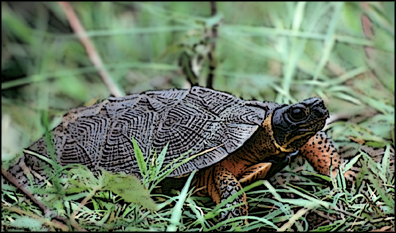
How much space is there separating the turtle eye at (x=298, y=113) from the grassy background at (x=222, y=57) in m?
0.55

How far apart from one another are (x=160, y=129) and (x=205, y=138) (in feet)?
0.58

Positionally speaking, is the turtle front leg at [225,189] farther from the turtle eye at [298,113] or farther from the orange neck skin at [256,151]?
the turtle eye at [298,113]

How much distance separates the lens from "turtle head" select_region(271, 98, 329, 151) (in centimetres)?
153

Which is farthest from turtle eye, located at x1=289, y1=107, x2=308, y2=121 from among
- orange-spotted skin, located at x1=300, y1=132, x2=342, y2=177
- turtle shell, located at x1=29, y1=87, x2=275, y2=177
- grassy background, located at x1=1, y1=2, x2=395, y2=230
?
grassy background, located at x1=1, y1=2, x2=395, y2=230

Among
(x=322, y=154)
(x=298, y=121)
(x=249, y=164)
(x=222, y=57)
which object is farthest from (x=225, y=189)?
(x=222, y=57)

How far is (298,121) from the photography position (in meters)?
1.55

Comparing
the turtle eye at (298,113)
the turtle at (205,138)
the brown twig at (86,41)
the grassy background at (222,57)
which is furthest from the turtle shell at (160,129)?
the brown twig at (86,41)

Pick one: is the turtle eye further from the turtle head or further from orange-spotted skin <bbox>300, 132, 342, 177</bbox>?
orange-spotted skin <bbox>300, 132, 342, 177</bbox>

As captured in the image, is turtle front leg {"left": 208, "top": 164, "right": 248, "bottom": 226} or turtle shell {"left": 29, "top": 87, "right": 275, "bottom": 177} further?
turtle shell {"left": 29, "top": 87, "right": 275, "bottom": 177}

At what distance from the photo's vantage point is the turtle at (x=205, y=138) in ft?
5.09

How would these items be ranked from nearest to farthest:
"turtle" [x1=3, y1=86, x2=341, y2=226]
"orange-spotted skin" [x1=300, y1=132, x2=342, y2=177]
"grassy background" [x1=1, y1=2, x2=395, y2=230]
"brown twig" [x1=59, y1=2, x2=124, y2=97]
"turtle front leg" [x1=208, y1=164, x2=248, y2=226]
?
1. "turtle front leg" [x1=208, y1=164, x2=248, y2=226]
2. "turtle" [x1=3, y1=86, x2=341, y2=226]
3. "orange-spotted skin" [x1=300, y1=132, x2=342, y2=177]
4. "grassy background" [x1=1, y1=2, x2=395, y2=230]
5. "brown twig" [x1=59, y1=2, x2=124, y2=97]

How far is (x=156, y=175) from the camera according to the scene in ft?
4.72

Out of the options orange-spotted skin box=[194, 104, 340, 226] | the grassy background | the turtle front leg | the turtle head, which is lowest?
the turtle front leg

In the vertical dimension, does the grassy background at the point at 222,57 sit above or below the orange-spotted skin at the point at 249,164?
above
